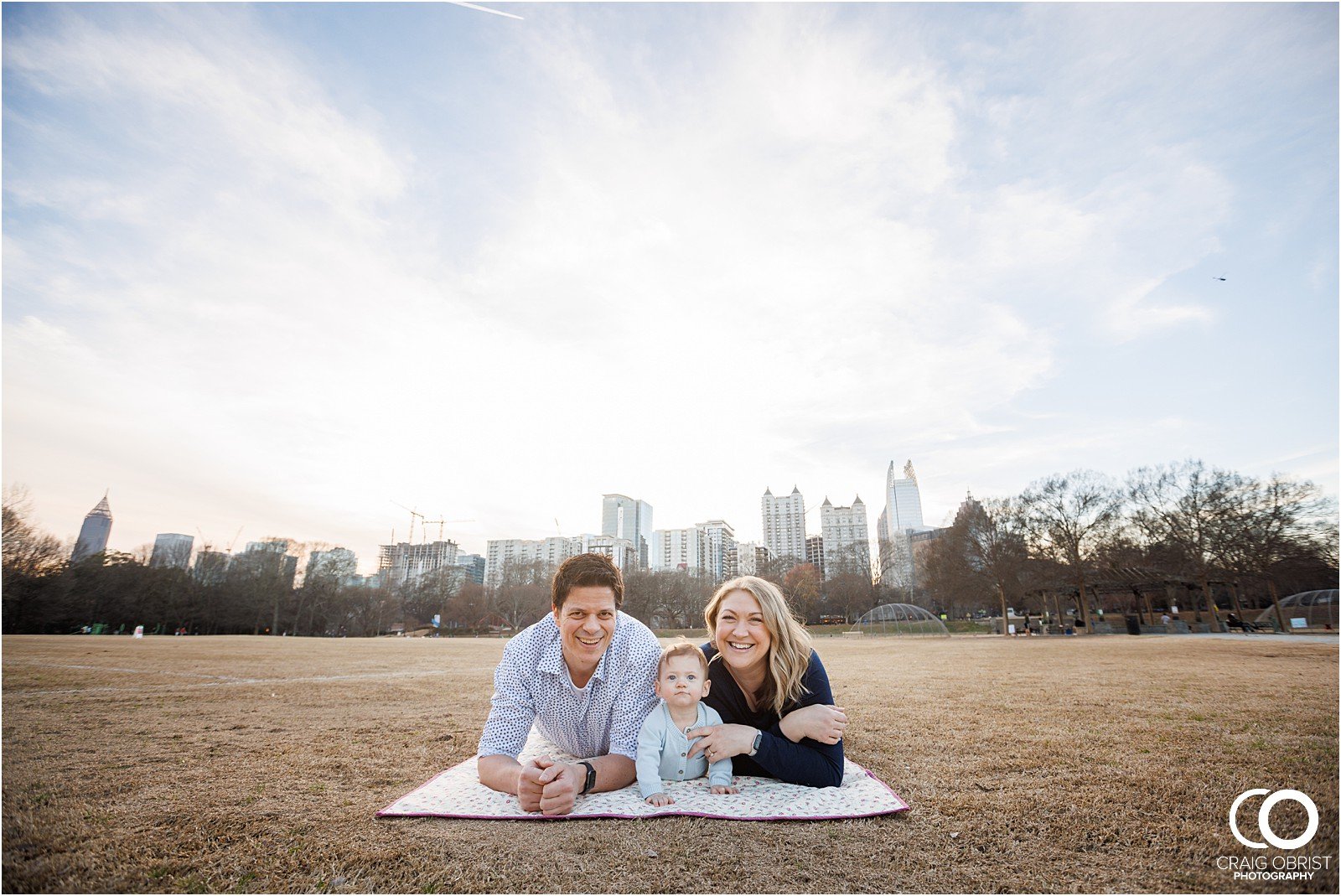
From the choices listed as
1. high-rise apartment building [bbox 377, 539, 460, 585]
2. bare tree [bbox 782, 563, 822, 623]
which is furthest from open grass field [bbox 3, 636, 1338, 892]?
high-rise apartment building [bbox 377, 539, 460, 585]

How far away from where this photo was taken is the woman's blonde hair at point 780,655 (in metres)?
4.07

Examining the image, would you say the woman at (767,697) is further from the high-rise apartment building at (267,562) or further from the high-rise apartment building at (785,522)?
the high-rise apartment building at (785,522)

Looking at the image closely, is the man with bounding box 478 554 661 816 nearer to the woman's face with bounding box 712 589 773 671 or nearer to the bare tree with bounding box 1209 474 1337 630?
the woman's face with bounding box 712 589 773 671

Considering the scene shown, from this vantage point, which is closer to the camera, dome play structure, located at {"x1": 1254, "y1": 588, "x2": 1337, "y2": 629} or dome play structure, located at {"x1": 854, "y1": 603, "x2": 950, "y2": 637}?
dome play structure, located at {"x1": 1254, "y1": 588, "x2": 1337, "y2": 629}

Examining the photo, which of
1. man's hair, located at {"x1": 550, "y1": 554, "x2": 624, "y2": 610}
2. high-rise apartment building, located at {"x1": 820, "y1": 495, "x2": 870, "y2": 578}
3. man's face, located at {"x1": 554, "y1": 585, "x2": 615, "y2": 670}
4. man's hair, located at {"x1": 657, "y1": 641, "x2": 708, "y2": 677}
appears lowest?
man's hair, located at {"x1": 657, "y1": 641, "x2": 708, "y2": 677}

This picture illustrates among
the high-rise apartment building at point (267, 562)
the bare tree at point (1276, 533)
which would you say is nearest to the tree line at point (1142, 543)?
the bare tree at point (1276, 533)

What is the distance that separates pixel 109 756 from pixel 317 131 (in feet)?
23.8

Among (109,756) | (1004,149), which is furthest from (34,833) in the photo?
(1004,149)

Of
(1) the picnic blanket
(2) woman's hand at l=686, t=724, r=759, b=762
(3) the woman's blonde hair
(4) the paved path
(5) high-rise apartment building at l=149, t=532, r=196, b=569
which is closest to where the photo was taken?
(1) the picnic blanket

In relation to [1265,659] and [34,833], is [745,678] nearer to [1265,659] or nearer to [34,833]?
[34,833]

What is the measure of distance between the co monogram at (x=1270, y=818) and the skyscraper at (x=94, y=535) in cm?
6206

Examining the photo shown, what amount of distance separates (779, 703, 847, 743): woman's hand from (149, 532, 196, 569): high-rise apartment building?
65049 millimetres

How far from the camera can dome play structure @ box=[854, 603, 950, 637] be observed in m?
39.8

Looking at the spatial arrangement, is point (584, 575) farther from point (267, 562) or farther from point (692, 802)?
point (267, 562)
